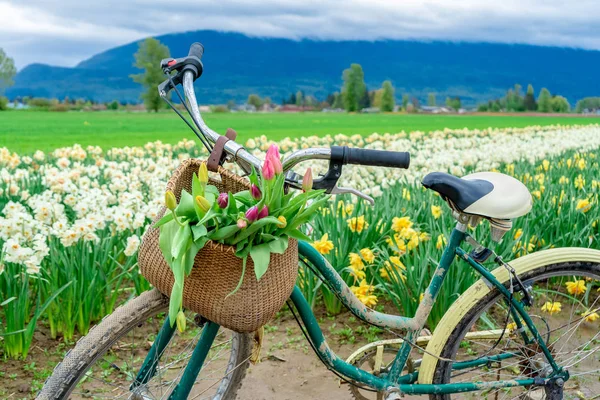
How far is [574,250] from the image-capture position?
2.39m

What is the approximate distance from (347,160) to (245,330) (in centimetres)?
55

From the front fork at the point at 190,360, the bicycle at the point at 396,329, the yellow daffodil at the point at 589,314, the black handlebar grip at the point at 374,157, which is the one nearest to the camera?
the black handlebar grip at the point at 374,157

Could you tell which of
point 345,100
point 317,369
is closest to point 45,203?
point 317,369

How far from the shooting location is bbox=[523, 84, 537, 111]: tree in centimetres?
7062

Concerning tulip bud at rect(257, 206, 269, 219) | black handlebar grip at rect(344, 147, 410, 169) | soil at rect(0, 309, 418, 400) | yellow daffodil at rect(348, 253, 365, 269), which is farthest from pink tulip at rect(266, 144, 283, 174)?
yellow daffodil at rect(348, 253, 365, 269)

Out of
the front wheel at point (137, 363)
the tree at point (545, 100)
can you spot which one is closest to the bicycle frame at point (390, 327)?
the front wheel at point (137, 363)

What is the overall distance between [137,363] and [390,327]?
4.68 feet

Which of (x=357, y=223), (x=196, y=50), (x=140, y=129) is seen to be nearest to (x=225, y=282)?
(x=196, y=50)

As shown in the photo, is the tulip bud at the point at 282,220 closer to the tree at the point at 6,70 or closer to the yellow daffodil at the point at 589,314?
the yellow daffodil at the point at 589,314

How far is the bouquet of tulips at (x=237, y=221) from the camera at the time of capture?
1.54m

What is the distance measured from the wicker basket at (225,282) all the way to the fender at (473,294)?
84cm

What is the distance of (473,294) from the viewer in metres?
2.32

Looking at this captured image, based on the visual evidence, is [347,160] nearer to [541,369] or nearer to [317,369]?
[541,369]

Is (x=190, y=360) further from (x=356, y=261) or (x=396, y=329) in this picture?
(x=356, y=261)
